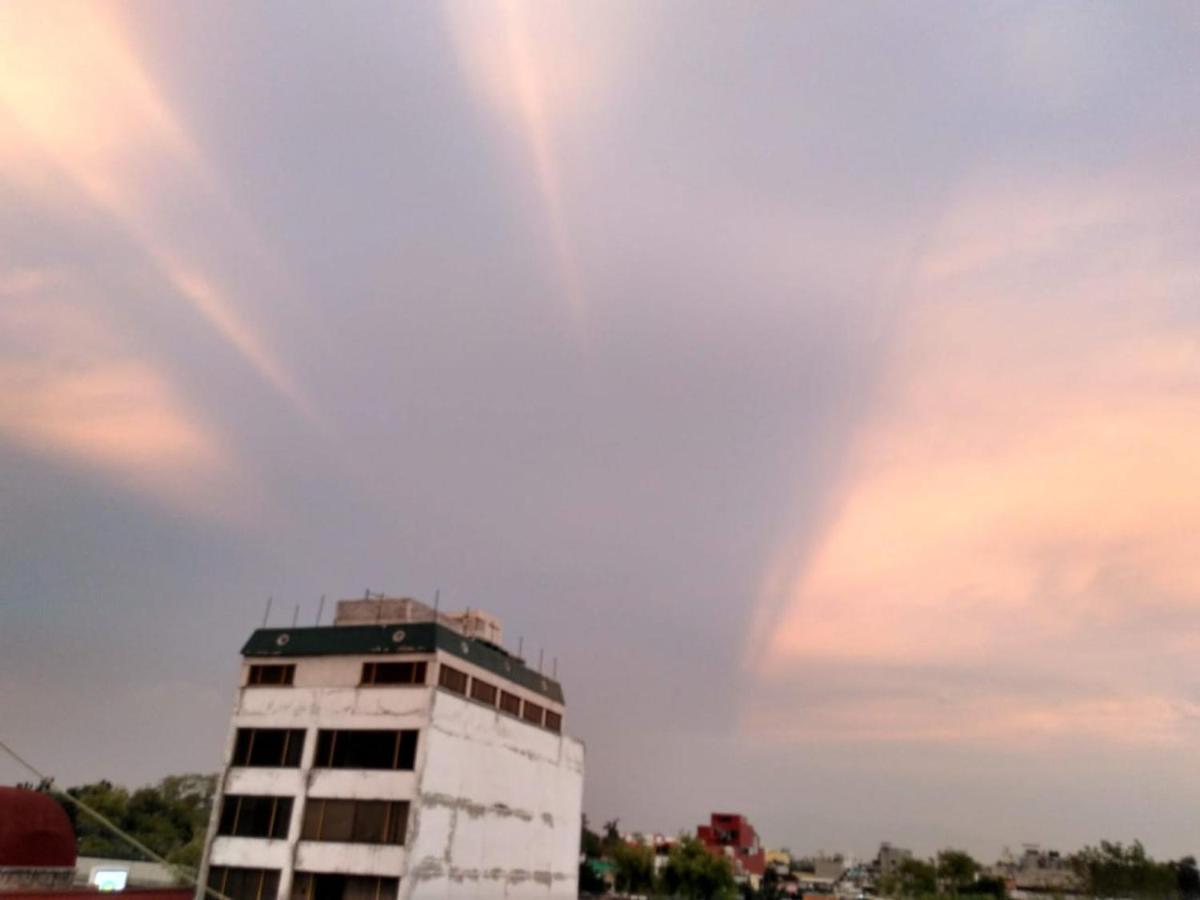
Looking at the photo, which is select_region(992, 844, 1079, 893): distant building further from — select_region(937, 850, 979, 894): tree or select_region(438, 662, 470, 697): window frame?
select_region(438, 662, 470, 697): window frame

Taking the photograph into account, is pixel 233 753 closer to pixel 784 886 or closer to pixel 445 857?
pixel 445 857

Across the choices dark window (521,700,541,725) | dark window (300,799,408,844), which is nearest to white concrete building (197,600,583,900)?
dark window (300,799,408,844)

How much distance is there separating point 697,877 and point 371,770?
189 ft

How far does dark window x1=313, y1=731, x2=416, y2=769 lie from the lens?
4222cm

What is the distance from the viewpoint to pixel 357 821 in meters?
41.6

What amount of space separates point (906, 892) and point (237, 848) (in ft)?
300

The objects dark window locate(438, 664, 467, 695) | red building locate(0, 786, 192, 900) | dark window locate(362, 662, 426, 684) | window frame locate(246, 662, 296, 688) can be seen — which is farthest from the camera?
window frame locate(246, 662, 296, 688)

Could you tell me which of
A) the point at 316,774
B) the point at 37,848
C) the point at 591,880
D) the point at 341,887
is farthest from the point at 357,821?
the point at 591,880

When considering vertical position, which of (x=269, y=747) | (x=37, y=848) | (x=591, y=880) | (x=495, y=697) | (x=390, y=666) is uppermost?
(x=390, y=666)

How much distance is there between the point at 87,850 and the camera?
7362 cm

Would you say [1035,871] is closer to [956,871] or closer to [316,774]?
[956,871]

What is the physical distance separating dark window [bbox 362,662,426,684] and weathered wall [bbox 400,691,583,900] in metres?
1.57

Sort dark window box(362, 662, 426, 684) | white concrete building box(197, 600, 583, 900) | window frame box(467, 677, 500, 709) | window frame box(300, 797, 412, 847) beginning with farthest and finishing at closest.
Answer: window frame box(467, 677, 500, 709) < dark window box(362, 662, 426, 684) < white concrete building box(197, 600, 583, 900) < window frame box(300, 797, 412, 847)

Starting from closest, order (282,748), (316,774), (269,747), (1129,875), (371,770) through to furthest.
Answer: (371,770)
(316,774)
(282,748)
(269,747)
(1129,875)
